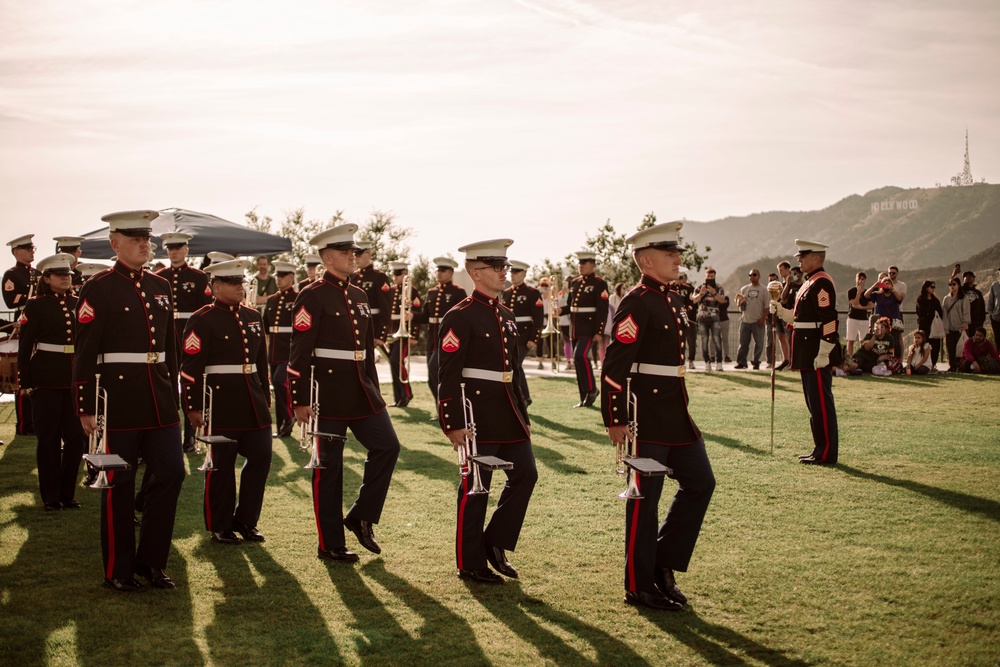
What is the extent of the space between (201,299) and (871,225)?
352 feet

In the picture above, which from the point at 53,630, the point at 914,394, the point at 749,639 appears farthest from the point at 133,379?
the point at 914,394

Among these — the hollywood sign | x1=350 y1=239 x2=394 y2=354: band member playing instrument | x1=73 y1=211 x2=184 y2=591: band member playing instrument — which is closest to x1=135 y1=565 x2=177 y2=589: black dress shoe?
x1=73 y1=211 x2=184 y2=591: band member playing instrument

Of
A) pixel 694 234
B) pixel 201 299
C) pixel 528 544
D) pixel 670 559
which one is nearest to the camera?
pixel 670 559

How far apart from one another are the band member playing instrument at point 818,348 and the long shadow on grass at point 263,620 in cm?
642

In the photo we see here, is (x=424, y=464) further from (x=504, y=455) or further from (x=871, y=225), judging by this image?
(x=871, y=225)

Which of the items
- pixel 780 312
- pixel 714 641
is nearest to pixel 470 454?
pixel 714 641

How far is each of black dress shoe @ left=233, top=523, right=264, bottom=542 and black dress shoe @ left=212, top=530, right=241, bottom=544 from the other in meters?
0.07

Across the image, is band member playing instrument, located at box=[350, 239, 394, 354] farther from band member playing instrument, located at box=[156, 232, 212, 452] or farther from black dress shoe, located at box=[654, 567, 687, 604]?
black dress shoe, located at box=[654, 567, 687, 604]

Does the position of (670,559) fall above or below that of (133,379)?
below

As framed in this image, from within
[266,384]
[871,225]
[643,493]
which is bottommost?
[643,493]

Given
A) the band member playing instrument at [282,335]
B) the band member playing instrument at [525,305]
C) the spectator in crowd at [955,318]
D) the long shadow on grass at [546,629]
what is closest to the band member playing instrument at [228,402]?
the long shadow on grass at [546,629]

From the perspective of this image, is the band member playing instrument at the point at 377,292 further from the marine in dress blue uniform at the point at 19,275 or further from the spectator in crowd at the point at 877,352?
the spectator in crowd at the point at 877,352

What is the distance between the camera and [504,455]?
6.93 meters

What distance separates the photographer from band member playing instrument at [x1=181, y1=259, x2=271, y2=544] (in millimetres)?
7922
